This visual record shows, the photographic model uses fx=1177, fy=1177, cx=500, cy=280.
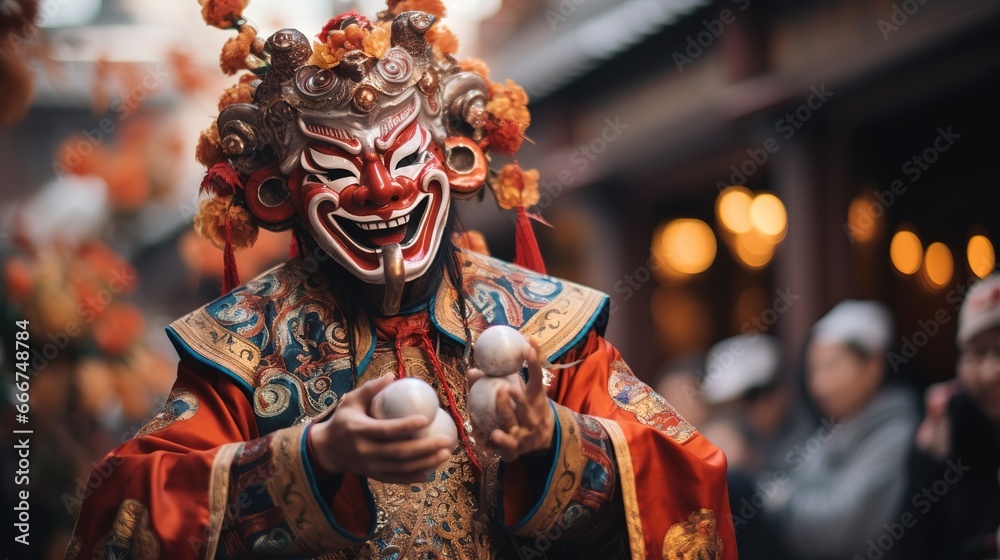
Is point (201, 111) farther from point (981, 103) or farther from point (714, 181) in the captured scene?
point (981, 103)

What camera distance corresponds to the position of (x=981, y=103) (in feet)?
16.8

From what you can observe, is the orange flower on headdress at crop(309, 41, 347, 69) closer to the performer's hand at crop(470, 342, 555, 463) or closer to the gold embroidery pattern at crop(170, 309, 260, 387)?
the gold embroidery pattern at crop(170, 309, 260, 387)

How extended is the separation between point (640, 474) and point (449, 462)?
51 centimetres

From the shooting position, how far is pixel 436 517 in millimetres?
2982

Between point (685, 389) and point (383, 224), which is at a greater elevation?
point (383, 224)

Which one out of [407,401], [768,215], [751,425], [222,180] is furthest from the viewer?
[768,215]

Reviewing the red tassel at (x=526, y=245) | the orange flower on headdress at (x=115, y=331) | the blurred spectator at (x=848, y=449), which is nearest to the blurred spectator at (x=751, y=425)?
the blurred spectator at (x=848, y=449)

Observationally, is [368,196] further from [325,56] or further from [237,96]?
[237,96]

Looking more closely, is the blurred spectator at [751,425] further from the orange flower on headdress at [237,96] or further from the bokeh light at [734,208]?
the orange flower on headdress at [237,96]

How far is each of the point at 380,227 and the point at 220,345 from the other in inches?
20.4

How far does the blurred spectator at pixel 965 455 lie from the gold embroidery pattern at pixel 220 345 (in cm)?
240

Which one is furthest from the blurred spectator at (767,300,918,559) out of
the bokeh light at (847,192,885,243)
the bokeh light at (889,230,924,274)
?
the bokeh light at (847,192,885,243)

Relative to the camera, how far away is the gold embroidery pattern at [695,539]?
2900 mm

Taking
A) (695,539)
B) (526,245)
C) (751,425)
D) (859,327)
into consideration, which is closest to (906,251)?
(859,327)
